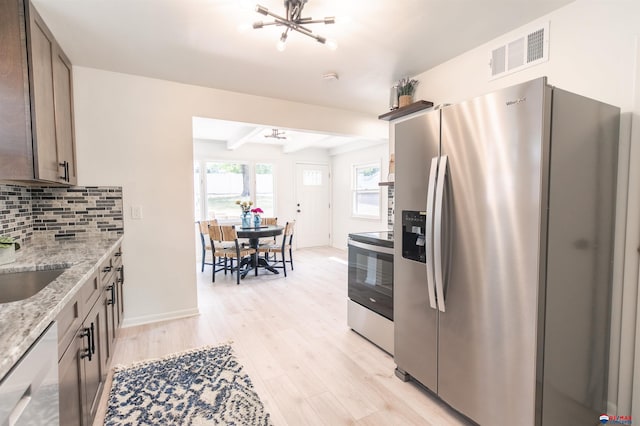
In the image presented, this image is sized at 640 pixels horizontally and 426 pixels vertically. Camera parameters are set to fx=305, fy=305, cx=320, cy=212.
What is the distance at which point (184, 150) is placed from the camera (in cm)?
309

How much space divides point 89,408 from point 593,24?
3.31m

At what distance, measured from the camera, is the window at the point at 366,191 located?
618 cm

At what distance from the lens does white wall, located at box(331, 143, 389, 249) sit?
19.6 feet

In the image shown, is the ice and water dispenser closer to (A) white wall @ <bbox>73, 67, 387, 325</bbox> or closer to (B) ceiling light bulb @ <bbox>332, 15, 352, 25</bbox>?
(B) ceiling light bulb @ <bbox>332, 15, 352, 25</bbox>

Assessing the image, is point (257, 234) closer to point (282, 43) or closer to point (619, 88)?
point (282, 43)

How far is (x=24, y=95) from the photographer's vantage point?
1.70 meters

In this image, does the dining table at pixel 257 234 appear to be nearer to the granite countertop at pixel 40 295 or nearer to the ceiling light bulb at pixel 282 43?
the granite countertop at pixel 40 295

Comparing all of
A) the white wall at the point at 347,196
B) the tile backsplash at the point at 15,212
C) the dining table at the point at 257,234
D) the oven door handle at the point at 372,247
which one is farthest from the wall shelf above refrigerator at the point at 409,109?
the tile backsplash at the point at 15,212

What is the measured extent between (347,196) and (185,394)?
18.0 ft

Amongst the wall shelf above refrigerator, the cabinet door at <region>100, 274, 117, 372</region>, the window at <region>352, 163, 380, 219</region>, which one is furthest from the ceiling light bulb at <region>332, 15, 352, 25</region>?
the window at <region>352, 163, 380, 219</region>

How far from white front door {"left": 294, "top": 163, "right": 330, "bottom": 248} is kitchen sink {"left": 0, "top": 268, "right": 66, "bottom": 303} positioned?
5.67 meters

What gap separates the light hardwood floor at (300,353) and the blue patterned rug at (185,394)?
0.08 m

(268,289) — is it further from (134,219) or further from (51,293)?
(51,293)

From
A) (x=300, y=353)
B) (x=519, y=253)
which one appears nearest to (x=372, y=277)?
(x=300, y=353)
